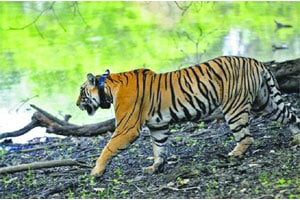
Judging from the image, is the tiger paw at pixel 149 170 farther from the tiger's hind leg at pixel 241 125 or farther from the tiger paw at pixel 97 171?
the tiger's hind leg at pixel 241 125

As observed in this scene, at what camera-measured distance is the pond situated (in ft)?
37.7

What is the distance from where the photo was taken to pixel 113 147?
6227 millimetres

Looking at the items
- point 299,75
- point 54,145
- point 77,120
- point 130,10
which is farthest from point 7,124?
point 130,10

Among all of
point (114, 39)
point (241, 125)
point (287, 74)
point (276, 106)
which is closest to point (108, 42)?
point (114, 39)

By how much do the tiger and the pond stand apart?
344 cm

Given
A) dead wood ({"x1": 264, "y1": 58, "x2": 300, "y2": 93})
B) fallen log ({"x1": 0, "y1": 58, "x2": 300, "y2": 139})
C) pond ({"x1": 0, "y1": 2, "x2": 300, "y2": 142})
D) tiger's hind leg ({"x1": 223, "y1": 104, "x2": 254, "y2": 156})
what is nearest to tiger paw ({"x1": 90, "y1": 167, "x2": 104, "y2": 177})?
tiger's hind leg ({"x1": 223, "y1": 104, "x2": 254, "y2": 156})

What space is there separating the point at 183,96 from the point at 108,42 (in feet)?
28.6

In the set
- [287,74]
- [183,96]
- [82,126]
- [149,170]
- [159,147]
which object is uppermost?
[287,74]

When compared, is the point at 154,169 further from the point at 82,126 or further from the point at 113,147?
the point at 82,126

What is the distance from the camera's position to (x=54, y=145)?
8523 millimetres

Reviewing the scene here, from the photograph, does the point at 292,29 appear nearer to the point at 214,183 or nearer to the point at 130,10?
the point at 130,10

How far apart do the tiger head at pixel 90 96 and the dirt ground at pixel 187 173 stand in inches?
23.0

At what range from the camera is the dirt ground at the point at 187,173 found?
5.45 metres

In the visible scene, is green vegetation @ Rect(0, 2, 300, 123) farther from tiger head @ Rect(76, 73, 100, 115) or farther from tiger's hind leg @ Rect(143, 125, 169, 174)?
tiger's hind leg @ Rect(143, 125, 169, 174)
